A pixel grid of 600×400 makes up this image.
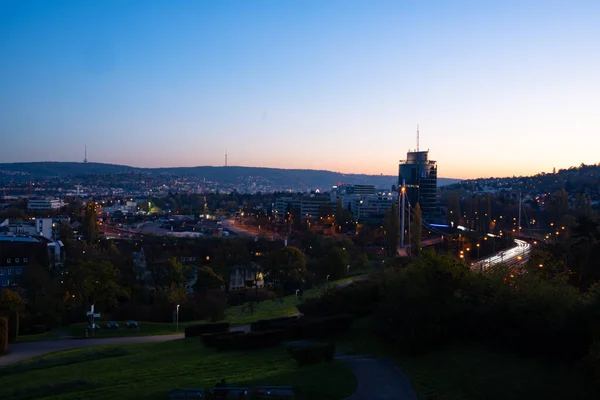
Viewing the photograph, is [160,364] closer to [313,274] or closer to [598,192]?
[313,274]

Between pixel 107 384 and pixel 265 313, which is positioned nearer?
pixel 107 384

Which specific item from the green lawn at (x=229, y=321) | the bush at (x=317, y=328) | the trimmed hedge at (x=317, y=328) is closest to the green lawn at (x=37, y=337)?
the green lawn at (x=229, y=321)

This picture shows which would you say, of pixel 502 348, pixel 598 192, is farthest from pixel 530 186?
pixel 502 348

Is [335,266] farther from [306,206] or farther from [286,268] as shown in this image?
[306,206]

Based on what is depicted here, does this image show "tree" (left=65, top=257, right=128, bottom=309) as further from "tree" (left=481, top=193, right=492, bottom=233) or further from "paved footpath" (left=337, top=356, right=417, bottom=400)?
"tree" (left=481, top=193, right=492, bottom=233)

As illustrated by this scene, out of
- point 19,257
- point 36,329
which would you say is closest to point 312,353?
point 36,329
